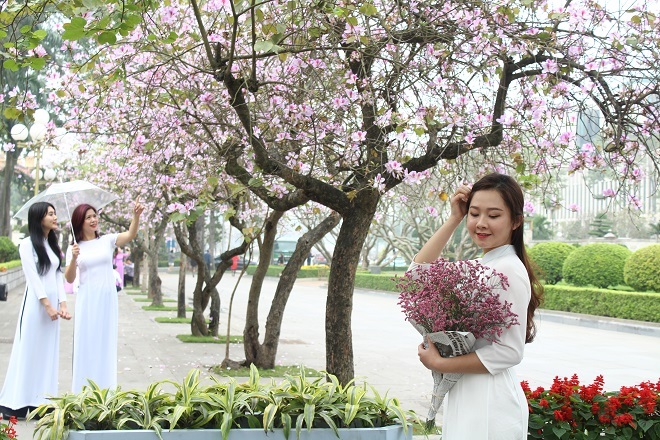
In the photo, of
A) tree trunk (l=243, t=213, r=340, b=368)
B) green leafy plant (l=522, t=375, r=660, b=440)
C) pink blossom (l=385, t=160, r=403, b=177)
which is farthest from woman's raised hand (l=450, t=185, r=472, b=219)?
tree trunk (l=243, t=213, r=340, b=368)

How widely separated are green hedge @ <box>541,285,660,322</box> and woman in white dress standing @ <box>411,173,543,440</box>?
50.1 ft

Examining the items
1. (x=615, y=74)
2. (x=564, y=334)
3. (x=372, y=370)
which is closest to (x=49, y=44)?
(x=564, y=334)

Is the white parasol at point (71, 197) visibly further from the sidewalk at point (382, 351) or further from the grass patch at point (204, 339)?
the grass patch at point (204, 339)

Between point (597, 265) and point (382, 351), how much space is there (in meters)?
11.8

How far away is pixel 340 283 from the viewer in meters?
7.05

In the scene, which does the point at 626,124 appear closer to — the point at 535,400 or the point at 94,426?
the point at 535,400

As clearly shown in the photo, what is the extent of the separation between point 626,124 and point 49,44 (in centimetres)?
3016

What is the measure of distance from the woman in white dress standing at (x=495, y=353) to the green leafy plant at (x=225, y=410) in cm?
55

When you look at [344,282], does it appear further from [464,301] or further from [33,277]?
[464,301]

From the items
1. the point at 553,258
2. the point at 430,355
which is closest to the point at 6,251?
the point at 553,258

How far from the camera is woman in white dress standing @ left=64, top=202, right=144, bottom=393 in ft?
22.2

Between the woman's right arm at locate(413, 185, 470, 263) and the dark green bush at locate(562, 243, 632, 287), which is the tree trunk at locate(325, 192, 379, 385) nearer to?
the woman's right arm at locate(413, 185, 470, 263)

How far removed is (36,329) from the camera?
730 centimetres

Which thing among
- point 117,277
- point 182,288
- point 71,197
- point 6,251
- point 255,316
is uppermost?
point 71,197
